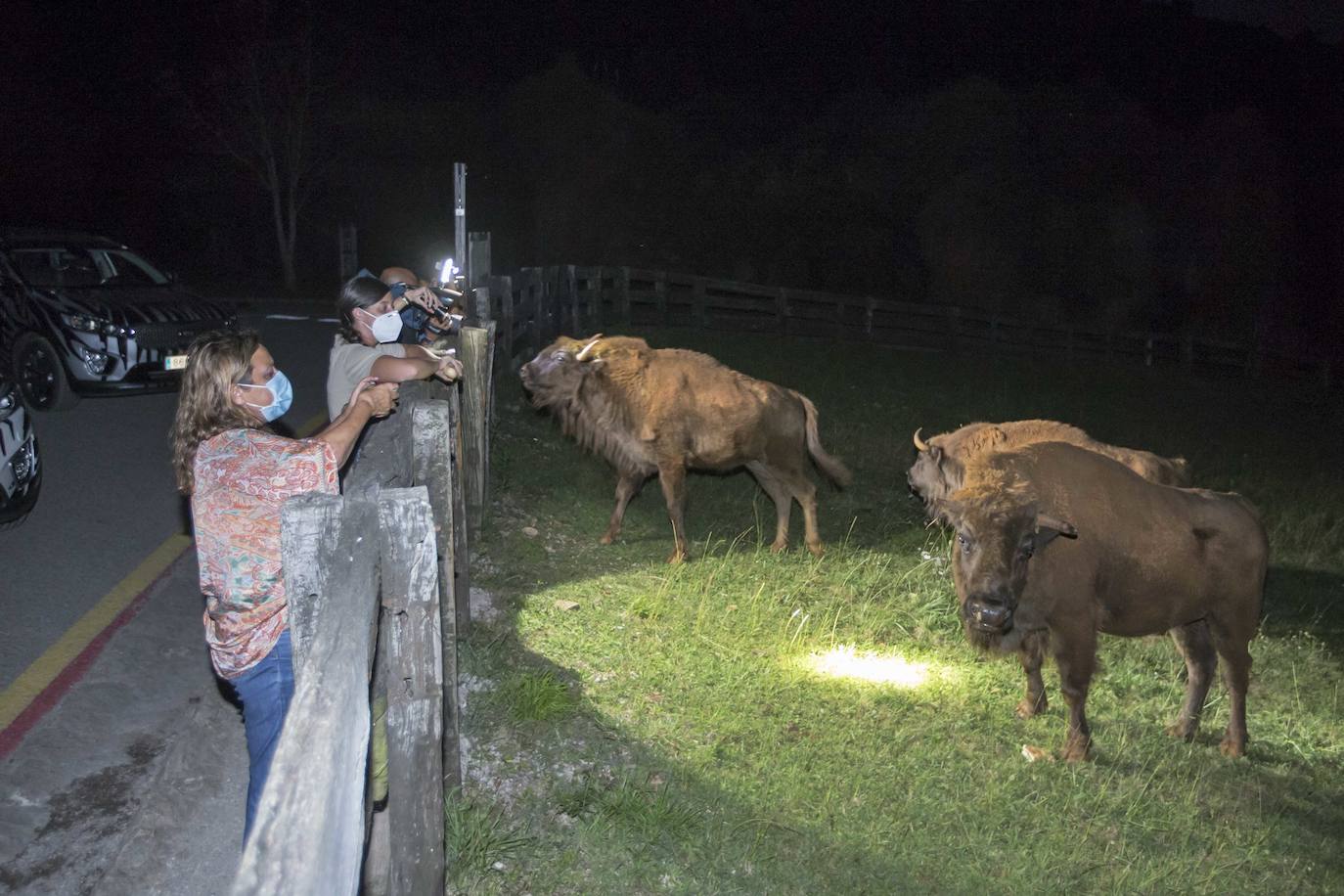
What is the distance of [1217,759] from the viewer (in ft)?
20.3

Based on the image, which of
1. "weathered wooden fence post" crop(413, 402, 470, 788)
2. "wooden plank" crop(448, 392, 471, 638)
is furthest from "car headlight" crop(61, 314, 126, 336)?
"weathered wooden fence post" crop(413, 402, 470, 788)

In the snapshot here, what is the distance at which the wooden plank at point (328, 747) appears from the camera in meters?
1.94

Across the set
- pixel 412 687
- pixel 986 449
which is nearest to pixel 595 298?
pixel 986 449

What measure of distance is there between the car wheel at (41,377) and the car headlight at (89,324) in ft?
1.14

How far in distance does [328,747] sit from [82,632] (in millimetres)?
5252

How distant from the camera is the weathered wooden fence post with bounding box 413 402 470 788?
13.8 ft

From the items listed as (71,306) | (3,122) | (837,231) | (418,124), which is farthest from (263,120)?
(71,306)

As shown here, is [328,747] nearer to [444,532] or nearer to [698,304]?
[444,532]

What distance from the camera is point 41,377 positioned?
1202 cm

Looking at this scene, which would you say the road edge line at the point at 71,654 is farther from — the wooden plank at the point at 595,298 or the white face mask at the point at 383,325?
the wooden plank at the point at 595,298

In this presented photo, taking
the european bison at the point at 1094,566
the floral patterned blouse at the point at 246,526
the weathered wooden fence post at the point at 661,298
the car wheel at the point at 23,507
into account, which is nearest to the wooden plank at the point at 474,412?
the car wheel at the point at 23,507

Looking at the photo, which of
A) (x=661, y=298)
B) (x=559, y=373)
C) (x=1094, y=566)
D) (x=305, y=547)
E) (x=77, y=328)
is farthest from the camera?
(x=661, y=298)

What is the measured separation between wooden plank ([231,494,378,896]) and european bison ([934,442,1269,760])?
3.72 meters

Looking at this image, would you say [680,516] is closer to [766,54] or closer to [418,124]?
[418,124]
